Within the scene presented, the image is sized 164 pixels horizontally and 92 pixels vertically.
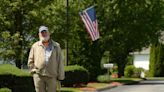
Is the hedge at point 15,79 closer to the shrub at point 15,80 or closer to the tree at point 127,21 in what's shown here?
the shrub at point 15,80

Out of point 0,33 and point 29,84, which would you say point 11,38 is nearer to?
point 0,33

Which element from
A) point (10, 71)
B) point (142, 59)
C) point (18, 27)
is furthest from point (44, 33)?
point (142, 59)

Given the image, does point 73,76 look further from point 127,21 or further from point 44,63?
point 44,63

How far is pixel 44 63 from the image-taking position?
10.4 m

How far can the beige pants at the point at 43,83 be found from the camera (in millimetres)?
10484

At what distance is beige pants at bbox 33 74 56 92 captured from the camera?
1048 centimetres

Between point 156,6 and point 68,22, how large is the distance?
1338 cm

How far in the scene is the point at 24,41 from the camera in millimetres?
29391

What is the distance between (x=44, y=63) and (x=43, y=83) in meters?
0.40

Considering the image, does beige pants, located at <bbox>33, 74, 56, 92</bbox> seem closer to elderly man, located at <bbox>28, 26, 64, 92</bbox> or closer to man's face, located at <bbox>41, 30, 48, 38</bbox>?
elderly man, located at <bbox>28, 26, 64, 92</bbox>

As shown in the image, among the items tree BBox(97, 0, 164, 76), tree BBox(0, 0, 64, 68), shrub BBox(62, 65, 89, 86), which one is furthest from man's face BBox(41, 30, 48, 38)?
tree BBox(97, 0, 164, 76)

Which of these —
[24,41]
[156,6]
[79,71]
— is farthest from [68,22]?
[156,6]

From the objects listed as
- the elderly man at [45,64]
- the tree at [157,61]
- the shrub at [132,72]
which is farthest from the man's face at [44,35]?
the tree at [157,61]

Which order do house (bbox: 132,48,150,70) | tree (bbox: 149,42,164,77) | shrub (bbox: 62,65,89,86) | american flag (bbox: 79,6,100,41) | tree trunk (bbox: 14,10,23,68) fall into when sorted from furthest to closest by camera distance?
1. house (bbox: 132,48,150,70)
2. tree (bbox: 149,42,164,77)
3. american flag (bbox: 79,6,100,41)
4. shrub (bbox: 62,65,89,86)
5. tree trunk (bbox: 14,10,23,68)
